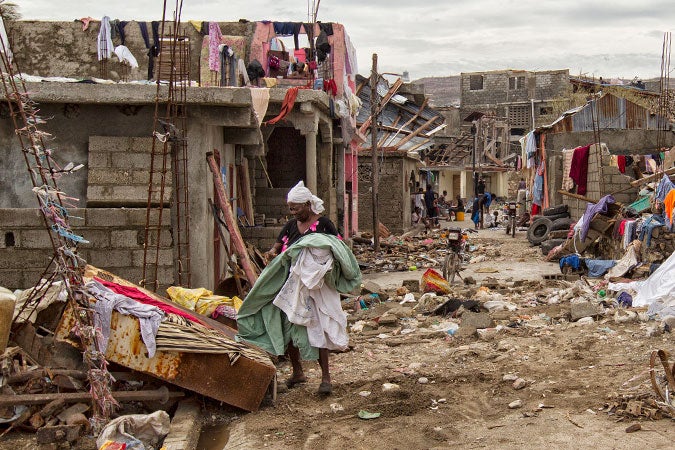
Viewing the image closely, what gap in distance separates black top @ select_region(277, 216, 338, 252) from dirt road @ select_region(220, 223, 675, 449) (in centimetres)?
116

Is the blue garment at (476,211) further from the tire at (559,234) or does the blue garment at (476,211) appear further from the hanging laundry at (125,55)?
the hanging laundry at (125,55)

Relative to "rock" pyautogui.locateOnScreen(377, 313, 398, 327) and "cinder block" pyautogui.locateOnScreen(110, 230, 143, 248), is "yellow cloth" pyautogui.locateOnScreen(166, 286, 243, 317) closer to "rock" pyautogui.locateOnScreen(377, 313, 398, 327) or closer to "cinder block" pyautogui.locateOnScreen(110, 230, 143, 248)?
"cinder block" pyautogui.locateOnScreen(110, 230, 143, 248)

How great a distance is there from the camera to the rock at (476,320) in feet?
28.8

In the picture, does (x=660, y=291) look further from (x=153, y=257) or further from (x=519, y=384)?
(x=153, y=257)

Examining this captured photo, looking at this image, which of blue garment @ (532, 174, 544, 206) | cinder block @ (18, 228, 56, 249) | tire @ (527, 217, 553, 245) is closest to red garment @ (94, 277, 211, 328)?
cinder block @ (18, 228, 56, 249)

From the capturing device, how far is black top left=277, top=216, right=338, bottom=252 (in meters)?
6.18

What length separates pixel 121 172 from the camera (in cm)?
863

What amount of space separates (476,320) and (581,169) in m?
11.2

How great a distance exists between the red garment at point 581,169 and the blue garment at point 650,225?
20.7ft

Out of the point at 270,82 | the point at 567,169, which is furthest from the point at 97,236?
the point at 567,169

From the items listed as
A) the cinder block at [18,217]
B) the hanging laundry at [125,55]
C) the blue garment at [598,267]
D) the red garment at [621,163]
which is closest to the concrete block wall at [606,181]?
the red garment at [621,163]

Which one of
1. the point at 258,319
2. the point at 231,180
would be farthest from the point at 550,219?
the point at 258,319

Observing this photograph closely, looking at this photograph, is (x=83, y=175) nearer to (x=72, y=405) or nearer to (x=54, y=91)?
(x=54, y=91)

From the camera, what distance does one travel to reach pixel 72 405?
5227mm
